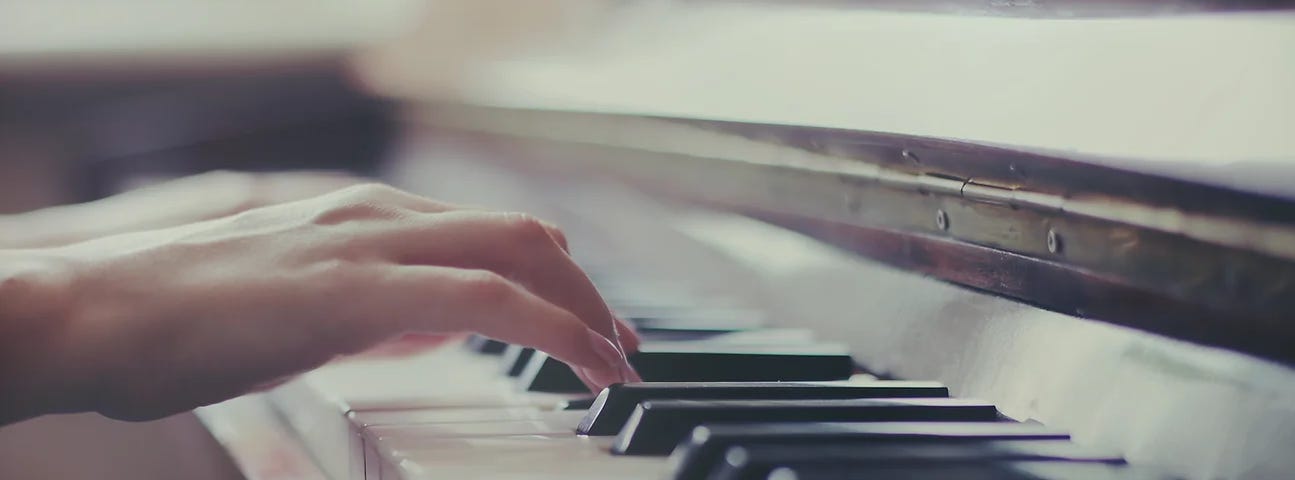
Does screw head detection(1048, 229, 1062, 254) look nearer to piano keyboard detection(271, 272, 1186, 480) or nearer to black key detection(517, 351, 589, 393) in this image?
piano keyboard detection(271, 272, 1186, 480)

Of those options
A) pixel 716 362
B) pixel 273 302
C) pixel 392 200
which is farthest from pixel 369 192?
pixel 716 362

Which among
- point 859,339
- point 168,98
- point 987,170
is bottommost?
point 168,98

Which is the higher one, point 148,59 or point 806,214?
point 806,214

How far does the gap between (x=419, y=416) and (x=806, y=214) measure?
0.34 metres

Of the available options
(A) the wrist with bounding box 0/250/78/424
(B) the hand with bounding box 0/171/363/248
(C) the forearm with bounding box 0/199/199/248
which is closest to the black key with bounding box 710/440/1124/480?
(A) the wrist with bounding box 0/250/78/424

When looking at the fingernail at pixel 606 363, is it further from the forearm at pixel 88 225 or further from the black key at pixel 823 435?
the forearm at pixel 88 225

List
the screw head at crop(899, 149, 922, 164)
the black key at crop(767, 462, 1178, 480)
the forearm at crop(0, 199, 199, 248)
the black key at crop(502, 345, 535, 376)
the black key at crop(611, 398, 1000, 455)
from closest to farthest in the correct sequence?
the black key at crop(767, 462, 1178, 480), the black key at crop(611, 398, 1000, 455), the screw head at crop(899, 149, 922, 164), the black key at crop(502, 345, 535, 376), the forearm at crop(0, 199, 199, 248)

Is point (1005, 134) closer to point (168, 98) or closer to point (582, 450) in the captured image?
point (582, 450)

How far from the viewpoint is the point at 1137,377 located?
644mm

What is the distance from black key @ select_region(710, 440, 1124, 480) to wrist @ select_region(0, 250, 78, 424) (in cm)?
44

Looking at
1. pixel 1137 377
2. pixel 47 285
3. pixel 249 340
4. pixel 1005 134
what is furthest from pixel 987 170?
pixel 47 285

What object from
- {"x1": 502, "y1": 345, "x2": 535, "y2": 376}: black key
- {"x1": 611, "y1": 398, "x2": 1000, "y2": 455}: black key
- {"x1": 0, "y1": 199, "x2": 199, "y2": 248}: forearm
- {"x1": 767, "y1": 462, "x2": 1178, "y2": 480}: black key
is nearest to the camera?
{"x1": 767, "y1": 462, "x2": 1178, "y2": 480}: black key

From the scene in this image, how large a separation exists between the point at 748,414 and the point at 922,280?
0.77 ft

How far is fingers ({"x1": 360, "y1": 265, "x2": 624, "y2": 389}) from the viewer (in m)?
0.75
